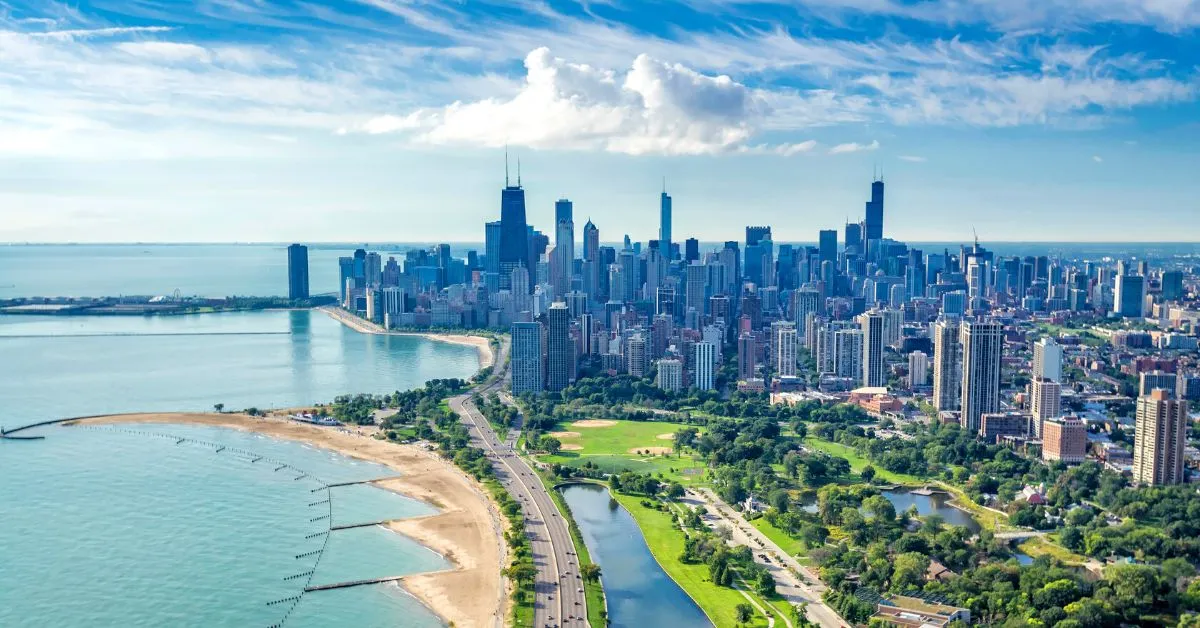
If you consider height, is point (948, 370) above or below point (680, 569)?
above

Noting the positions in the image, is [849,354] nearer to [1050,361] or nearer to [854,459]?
[1050,361]

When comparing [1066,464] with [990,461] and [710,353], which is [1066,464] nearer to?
[990,461]

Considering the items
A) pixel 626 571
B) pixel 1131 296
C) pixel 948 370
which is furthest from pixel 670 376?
pixel 1131 296

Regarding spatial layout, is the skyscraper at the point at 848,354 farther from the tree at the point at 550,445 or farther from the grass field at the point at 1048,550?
the grass field at the point at 1048,550

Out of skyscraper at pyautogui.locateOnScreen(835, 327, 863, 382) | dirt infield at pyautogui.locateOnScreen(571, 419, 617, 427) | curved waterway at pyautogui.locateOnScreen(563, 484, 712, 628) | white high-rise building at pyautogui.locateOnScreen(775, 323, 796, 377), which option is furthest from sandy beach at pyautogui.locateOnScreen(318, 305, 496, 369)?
curved waterway at pyautogui.locateOnScreen(563, 484, 712, 628)

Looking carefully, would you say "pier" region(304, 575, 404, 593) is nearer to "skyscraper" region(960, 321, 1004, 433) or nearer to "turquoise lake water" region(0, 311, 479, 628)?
"turquoise lake water" region(0, 311, 479, 628)

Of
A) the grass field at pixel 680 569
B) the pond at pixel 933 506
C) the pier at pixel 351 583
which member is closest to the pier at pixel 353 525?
the pier at pixel 351 583
